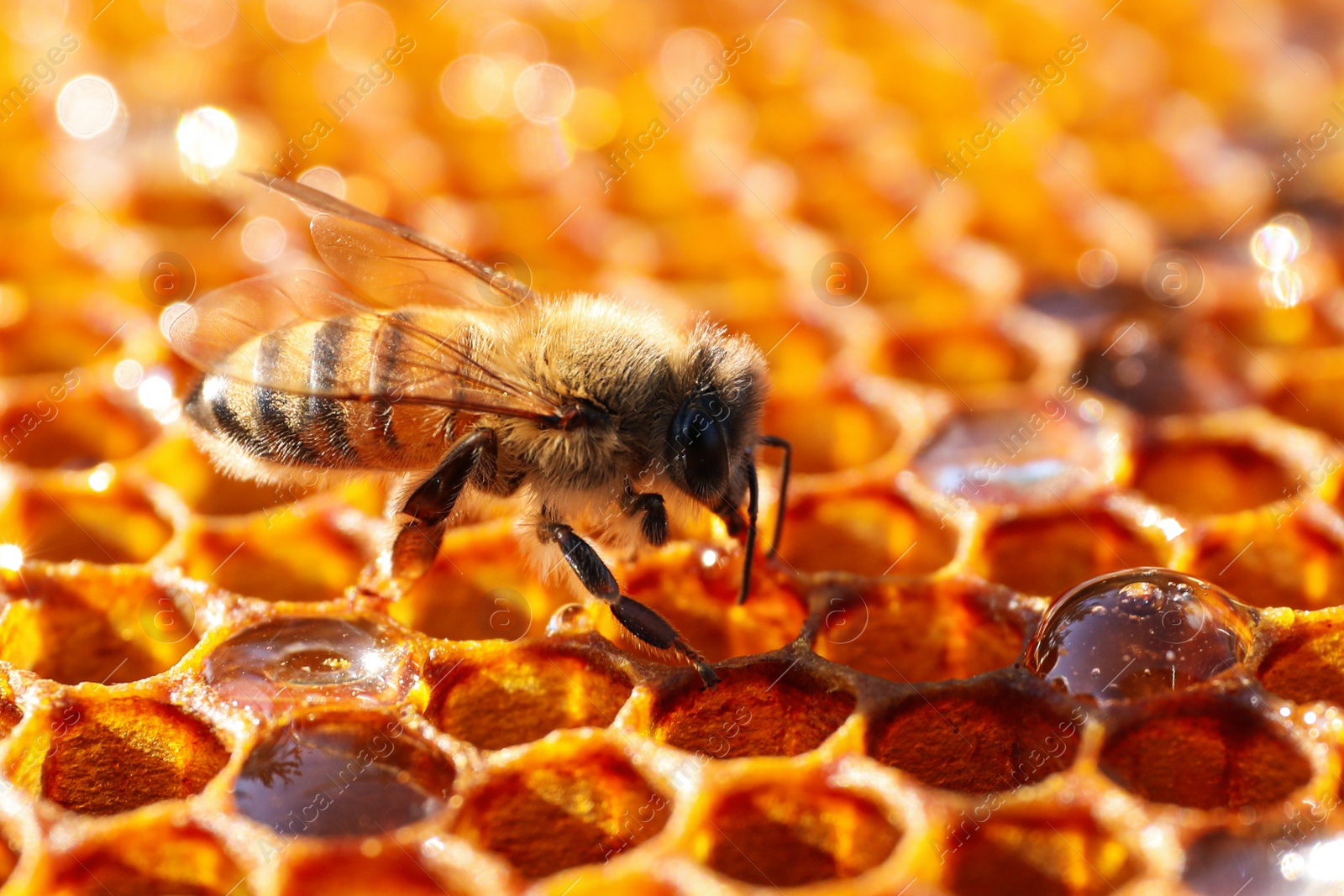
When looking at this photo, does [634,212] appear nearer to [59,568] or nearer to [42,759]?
[59,568]

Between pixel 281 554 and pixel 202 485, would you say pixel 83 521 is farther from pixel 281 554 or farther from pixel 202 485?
pixel 281 554

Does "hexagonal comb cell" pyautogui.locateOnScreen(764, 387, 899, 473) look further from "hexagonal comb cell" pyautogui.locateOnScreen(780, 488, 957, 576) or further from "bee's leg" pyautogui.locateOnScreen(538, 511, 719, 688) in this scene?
"bee's leg" pyautogui.locateOnScreen(538, 511, 719, 688)

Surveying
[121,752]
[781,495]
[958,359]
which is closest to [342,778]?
[121,752]

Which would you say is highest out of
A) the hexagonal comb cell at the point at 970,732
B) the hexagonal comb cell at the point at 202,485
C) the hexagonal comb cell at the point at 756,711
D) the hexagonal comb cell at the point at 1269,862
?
the hexagonal comb cell at the point at 1269,862

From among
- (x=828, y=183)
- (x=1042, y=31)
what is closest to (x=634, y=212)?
(x=828, y=183)

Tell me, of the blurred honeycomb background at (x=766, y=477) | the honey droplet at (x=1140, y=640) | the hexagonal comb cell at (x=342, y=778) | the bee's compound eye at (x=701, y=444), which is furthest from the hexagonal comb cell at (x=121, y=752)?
the honey droplet at (x=1140, y=640)

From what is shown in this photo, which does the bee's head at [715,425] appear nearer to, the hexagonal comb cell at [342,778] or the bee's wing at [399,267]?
the bee's wing at [399,267]

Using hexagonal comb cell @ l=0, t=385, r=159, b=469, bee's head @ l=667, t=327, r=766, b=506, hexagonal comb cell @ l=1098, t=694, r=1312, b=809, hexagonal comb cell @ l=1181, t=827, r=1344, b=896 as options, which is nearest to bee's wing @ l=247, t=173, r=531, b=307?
bee's head @ l=667, t=327, r=766, b=506
